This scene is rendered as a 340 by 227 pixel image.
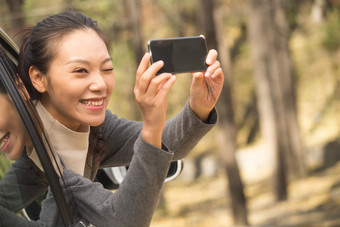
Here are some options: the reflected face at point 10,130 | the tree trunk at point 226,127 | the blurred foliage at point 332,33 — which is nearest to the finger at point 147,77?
the reflected face at point 10,130

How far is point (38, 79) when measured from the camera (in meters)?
1.88

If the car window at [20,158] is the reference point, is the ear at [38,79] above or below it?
above

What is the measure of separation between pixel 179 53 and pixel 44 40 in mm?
469

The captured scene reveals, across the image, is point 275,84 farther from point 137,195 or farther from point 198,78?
point 137,195

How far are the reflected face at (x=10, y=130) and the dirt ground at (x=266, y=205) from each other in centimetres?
934

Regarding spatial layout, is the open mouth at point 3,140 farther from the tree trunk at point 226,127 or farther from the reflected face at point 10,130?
the tree trunk at point 226,127

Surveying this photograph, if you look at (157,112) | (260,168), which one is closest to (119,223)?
(157,112)

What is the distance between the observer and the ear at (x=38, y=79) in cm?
187

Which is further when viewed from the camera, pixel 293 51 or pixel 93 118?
pixel 293 51

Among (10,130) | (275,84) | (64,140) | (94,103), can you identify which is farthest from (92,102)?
(275,84)

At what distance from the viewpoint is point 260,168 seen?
731 inches

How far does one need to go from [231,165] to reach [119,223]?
10269mm

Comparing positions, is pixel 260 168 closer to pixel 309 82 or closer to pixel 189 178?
pixel 189 178

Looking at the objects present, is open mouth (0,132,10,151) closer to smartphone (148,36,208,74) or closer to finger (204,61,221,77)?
smartphone (148,36,208,74)
